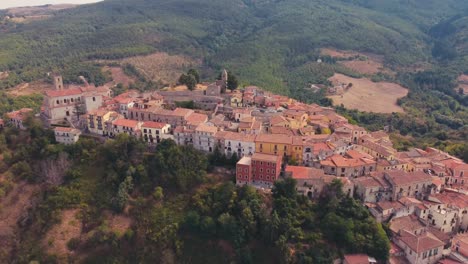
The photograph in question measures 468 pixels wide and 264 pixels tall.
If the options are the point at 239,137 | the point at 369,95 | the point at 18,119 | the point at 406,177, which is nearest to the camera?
the point at 406,177

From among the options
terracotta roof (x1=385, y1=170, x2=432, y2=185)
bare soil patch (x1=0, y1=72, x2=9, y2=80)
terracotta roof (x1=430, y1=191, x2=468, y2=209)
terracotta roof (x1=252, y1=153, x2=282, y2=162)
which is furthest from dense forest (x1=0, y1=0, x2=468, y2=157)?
terracotta roof (x1=252, y1=153, x2=282, y2=162)

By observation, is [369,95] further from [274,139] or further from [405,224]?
[405,224]

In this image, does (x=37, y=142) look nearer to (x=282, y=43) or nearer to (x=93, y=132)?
(x=93, y=132)

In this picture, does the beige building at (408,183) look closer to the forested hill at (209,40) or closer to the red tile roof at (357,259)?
the red tile roof at (357,259)

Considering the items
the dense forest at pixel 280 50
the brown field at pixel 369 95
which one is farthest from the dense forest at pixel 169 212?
the brown field at pixel 369 95

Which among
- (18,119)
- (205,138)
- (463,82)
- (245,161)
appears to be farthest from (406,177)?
(463,82)

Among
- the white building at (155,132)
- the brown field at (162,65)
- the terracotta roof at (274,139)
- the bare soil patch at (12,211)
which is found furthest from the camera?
the brown field at (162,65)

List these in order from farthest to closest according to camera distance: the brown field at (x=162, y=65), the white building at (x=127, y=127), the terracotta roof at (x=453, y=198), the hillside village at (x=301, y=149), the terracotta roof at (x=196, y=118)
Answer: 1. the brown field at (x=162, y=65)
2. the terracotta roof at (x=196, y=118)
3. the white building at (x=127, y=127)
4. the terracotta roof at (x=453, y=198)
5. the hillside village at (x=301, y=149)

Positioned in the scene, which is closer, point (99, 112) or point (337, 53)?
point (99, 112)
